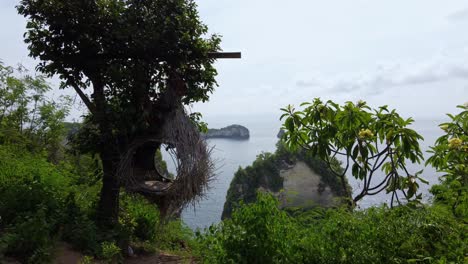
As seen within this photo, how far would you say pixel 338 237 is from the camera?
10.4ft

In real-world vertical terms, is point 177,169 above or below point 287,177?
above

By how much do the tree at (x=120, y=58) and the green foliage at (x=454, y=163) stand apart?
9.02 ft

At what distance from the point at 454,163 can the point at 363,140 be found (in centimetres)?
96

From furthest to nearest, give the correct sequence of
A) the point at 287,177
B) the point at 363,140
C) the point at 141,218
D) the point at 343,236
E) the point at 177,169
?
the point at 287,177 < the point at 141,218 < the point at 177,169 < the point at 363,140 < the point at 343,236

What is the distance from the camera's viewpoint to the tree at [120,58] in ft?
15.1

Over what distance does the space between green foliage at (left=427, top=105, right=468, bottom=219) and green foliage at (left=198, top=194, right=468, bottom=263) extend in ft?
0.65

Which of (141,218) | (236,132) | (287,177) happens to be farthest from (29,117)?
(236,132)

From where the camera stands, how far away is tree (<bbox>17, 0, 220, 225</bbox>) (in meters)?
4.59

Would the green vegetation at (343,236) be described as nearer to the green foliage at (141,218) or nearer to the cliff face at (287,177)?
the green foliage at (141,218)

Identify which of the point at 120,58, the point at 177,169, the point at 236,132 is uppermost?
the point at 120,58

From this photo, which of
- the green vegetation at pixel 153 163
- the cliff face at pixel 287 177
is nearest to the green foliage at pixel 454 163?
the green vegetation at pixel 153 163

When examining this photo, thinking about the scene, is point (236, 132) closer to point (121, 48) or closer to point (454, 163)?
point (121, 48)

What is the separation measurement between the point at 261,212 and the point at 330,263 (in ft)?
2.11

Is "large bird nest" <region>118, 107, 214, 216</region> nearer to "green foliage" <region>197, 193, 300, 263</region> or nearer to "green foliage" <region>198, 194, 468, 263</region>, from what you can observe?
"green foliage" <region>198, 194, 468, 263</region>
